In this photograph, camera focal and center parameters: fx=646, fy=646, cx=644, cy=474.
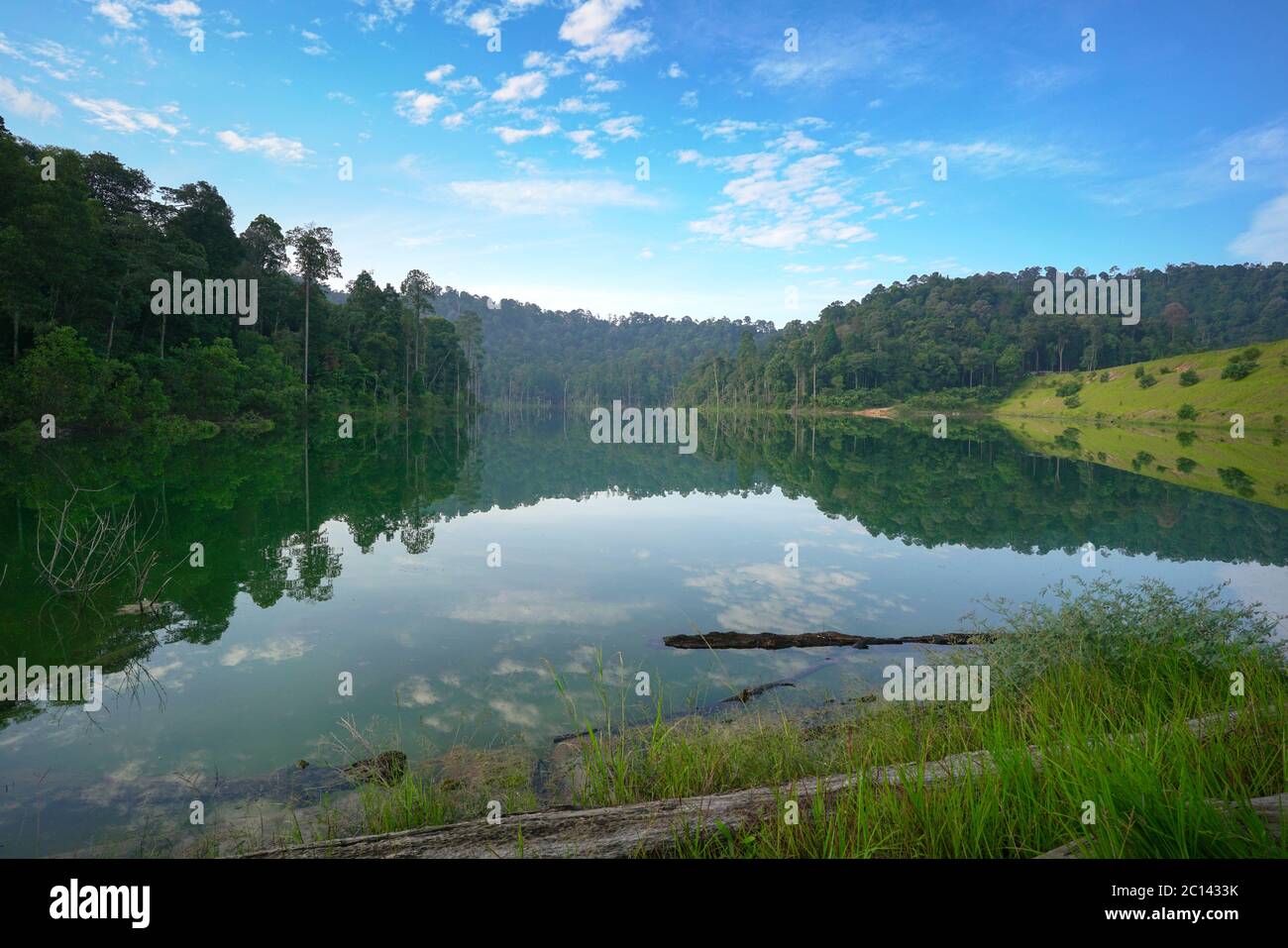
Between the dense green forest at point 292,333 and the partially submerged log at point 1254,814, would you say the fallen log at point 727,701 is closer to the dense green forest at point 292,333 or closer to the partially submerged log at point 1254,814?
the partially submerged log at point 1254,814

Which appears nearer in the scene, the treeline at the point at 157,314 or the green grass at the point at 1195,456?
the green grass at the point at 1195,456

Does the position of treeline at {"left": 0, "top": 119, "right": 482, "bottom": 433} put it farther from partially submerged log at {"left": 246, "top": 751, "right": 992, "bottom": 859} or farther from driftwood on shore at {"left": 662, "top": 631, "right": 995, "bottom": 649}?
partially submerged log at {"left": 246, "top": 751, "right": 992, "bottom": 859}

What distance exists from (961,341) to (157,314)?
4701 inches

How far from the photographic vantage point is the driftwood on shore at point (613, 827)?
10.9ft

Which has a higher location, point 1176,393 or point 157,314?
point 157,314

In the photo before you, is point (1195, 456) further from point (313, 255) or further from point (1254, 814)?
point (313, 255)

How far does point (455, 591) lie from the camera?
1109 cm

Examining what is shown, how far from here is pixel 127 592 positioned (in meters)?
9.91

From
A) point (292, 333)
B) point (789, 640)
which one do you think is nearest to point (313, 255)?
point (292, 333)

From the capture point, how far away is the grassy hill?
54.8 meters

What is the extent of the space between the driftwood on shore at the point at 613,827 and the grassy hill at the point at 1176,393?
6500cm

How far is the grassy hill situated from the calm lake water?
45035mm

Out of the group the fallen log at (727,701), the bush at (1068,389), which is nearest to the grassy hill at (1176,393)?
the bush at (1068,389)

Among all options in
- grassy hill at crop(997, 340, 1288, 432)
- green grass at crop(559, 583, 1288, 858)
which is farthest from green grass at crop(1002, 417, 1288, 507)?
green grass at crop(559, 583, 1288, 858)
